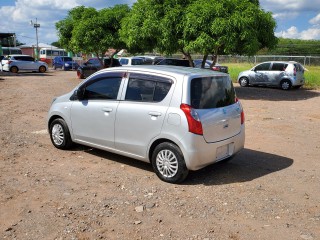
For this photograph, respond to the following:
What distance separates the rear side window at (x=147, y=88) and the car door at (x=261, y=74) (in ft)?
51.6

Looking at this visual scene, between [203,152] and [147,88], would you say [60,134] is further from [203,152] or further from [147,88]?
[203,152]

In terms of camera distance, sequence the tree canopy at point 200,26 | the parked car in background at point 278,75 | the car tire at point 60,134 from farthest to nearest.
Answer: the parked car in background at point 278,75 → the tree canopy at point 200,26 → the car tire at point 60,134

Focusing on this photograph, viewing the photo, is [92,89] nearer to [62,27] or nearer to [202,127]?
[202,127]

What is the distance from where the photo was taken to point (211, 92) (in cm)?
509

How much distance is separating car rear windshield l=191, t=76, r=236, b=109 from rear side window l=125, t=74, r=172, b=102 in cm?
39

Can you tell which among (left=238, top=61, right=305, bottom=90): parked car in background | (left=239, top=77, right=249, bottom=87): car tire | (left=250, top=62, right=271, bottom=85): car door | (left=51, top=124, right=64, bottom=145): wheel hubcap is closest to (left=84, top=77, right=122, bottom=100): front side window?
(left=51, top=124, right=64, bottom=145): wheel hubcap

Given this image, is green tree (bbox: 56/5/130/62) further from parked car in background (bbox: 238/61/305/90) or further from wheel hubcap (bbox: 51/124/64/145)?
wheel hubcap (bbox: 51/124/64/145)

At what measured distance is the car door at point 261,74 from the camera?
19.7 meters

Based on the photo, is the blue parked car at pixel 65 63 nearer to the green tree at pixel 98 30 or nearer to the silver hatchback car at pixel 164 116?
the green tree at pixel 98 30

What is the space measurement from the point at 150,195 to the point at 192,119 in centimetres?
115

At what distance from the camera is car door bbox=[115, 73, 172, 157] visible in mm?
5012

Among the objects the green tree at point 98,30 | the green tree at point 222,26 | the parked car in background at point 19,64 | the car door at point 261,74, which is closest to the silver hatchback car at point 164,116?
the green tree at point 222,26

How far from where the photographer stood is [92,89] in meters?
5.98

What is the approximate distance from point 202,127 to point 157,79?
983 millimetres
